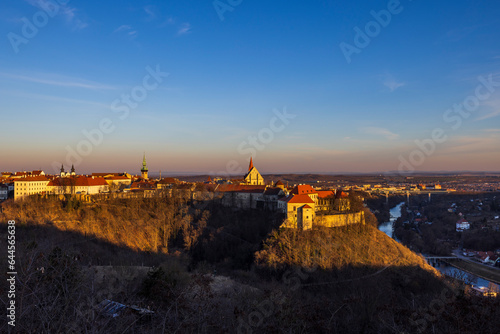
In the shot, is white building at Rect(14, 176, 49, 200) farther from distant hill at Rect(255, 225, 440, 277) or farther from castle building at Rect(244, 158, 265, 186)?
distant hill at Rect(255, 225, 440, 277)

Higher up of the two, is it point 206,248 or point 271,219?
point 271,219

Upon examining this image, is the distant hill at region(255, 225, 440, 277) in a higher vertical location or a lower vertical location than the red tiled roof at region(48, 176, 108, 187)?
lower

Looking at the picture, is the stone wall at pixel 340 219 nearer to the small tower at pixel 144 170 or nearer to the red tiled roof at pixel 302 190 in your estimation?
the red tiled roof at pixel 302 190

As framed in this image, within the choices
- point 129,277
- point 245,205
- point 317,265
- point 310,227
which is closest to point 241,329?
point 129,277

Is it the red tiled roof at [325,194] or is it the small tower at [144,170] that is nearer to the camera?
the red tiled roof at [325,194]

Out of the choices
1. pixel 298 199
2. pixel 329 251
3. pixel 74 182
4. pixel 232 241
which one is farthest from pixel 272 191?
pixel 74 182

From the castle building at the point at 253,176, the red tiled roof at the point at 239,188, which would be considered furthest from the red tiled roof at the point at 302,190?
the castle building at the point at 253,176

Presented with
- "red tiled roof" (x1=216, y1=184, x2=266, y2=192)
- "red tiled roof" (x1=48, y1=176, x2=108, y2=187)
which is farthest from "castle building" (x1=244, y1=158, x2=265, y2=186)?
→ "red tiled roof" (x1=48, y1=176, x2=108, y2=187)

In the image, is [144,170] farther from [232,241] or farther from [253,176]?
[232,241]

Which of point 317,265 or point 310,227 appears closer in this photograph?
point 317,265

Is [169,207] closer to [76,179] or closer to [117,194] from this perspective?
[117,194]

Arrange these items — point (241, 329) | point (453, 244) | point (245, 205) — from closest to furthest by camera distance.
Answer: point (241, 329) < point (245, 205) < point (453, 244)
